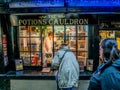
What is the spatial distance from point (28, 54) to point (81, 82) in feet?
6.83

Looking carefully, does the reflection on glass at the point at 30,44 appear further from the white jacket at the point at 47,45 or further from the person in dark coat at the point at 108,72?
the person in dark coat at the point at 108,72

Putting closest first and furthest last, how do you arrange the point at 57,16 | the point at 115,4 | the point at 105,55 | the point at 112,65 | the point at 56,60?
the point at 112,65 < the point at 105,55 < the point at 56,60 < the point at 115,4 < the point at 57,16

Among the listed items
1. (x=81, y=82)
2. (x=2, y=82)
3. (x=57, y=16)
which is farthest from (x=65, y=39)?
(x=2, y=82)

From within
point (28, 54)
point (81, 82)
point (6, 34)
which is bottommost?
point (81, 82)

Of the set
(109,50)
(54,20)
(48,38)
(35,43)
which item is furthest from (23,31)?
(109,50)

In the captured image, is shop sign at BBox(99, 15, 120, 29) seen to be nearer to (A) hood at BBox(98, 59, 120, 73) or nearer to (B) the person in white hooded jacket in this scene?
(B) the person in white hooded jacket

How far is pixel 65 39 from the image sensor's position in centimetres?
1059

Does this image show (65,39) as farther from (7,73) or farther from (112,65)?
(112,65)

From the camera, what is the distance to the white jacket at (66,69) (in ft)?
25.9

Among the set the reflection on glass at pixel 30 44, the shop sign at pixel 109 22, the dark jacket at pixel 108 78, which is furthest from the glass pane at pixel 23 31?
the dark jacket at pixel 108 78

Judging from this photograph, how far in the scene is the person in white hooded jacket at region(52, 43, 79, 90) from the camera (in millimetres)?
7906

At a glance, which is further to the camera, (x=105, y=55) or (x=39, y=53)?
(x=39, y=53)

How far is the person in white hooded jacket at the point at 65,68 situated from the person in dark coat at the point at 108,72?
471cm

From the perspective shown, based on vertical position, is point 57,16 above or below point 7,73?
above
